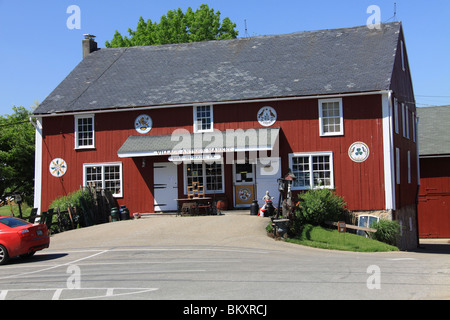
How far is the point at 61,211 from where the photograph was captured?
23266 millimetres

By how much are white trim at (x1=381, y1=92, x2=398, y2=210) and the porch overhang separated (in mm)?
4565

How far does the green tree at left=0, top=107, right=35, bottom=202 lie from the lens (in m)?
37.4

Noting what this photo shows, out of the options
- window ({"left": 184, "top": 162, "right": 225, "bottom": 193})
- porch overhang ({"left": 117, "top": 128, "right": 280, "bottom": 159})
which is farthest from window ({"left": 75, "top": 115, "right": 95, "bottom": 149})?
window ({"left": 184, "top": 162, "right": 225, "bottom": 193})

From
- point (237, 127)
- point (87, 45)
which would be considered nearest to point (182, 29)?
point (87, 45)

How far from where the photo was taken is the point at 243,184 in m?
25.1

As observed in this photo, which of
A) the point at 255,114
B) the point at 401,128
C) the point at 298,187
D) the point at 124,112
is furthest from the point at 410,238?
the point at 124,112

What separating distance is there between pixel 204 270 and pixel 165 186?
13.5 metres

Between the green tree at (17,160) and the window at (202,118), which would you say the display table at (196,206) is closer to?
the window at (202,118)

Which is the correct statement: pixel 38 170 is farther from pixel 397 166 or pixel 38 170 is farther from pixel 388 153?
pixel 397 166

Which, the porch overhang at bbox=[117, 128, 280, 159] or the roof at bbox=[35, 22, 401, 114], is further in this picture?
the roof at bbox=[35, 22, 401, 114]

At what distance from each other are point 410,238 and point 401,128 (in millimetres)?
5631

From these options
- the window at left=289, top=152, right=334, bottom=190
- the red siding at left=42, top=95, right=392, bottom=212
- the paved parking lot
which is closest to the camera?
the paved parking lot

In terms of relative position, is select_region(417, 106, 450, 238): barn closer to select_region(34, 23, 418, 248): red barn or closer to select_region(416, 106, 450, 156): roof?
select_region(416, 106, 450, 156): roof

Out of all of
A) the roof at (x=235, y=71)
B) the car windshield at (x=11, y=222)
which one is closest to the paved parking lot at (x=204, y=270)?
the car windshield at (x=11, y=222)
